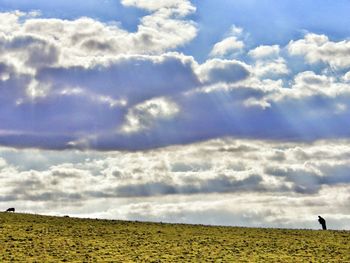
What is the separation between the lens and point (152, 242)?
5547cm

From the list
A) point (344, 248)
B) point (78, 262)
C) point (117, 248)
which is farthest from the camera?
point (344, 248)

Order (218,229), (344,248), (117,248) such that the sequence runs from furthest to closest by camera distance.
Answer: (218,229), (344,248), (117,248)

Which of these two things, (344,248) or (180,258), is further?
(344,248)

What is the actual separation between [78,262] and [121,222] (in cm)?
2331

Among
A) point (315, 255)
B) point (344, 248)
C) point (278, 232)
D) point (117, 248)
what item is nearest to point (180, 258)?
point (117, 248)

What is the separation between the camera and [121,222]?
2687 inches

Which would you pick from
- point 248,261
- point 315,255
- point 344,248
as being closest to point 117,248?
point 248,261

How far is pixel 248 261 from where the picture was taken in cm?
4797

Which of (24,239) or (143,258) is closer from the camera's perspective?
(143,258)

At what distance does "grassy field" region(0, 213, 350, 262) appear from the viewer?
1897 inches

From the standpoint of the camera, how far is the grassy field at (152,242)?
48.2 metres

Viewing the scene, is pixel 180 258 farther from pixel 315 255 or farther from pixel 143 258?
pixel 315 255

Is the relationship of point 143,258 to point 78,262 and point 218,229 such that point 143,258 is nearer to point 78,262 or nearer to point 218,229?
point 78,262

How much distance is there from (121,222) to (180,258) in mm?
21224
